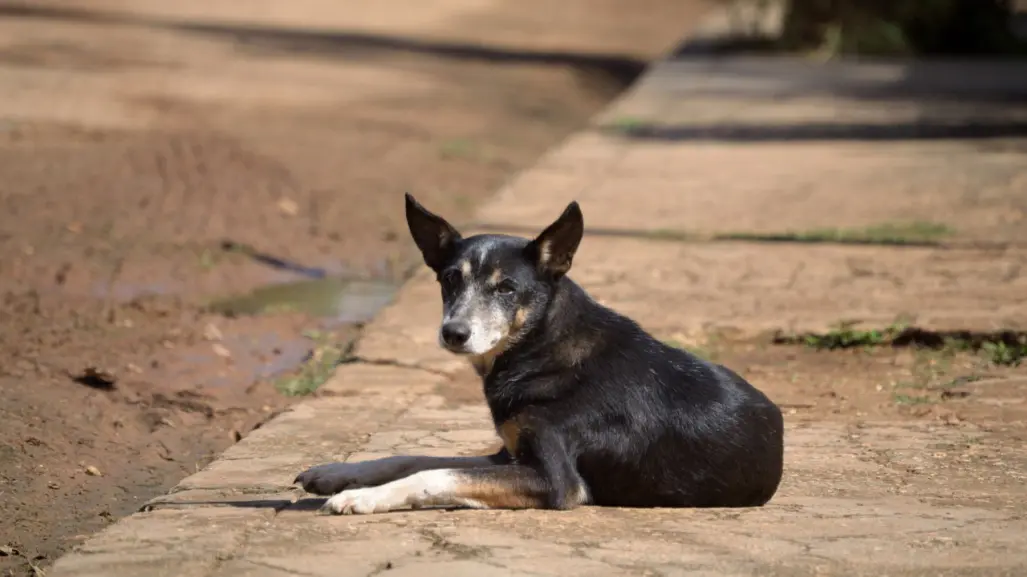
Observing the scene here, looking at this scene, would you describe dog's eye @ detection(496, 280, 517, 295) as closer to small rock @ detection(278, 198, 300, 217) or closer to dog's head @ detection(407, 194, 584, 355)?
dog's head @ detection(407, 194, 584, 355)

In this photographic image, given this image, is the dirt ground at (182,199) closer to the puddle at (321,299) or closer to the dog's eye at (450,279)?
the puddle at (321,299)

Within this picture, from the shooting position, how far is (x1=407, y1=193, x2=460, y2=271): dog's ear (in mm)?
5660

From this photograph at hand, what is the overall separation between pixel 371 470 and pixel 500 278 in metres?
0.81

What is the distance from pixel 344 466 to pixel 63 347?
2976 millimetres

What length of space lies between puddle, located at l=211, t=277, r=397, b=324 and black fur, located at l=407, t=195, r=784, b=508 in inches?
153

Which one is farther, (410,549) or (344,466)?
(344,466)

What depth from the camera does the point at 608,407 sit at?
5461 mm

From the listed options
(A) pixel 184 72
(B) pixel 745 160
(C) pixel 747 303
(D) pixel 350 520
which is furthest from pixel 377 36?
(D) pixel 350 520

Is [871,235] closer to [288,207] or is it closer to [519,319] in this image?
[288,207]

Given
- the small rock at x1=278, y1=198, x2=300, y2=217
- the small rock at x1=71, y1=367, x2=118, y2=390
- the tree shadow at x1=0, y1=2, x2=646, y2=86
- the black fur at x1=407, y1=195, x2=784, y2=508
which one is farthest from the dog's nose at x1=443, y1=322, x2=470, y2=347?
the tree shadow at x1=0, y1=2, x2=646, y2=86

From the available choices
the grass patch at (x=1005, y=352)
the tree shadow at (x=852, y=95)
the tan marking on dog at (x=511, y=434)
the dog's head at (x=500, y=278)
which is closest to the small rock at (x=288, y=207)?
the tree shadow at (x=852, y=95)

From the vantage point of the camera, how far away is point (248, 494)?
5730 mm

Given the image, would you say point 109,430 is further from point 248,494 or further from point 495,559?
point 495,559

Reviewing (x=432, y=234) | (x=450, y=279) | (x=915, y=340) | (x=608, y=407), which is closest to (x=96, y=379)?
(x=432, y=234)
